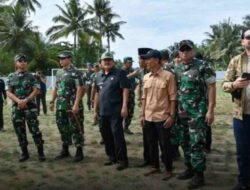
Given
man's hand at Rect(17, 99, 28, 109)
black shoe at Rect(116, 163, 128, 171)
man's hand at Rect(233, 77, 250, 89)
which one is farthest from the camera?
man's hand at Rect(17, 99, 28, 109)

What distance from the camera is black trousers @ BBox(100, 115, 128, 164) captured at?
6.78m

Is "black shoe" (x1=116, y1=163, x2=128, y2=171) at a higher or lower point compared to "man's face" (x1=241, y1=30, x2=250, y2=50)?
lower

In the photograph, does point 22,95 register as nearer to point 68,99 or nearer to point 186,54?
point 68,99

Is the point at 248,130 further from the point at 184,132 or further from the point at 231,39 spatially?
the point at 231,39

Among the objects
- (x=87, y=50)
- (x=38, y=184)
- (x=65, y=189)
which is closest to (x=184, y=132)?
(x=65, y=189)

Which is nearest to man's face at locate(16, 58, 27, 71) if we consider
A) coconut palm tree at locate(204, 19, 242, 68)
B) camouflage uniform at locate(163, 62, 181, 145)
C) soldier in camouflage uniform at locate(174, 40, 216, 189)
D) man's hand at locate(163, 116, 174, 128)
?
camouflage uniform at locate(163, 62, 181, 145)

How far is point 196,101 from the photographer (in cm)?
559

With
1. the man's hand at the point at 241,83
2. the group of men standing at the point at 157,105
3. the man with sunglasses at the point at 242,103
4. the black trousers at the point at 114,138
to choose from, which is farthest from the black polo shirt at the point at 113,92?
the man's hand at the point at 241,83

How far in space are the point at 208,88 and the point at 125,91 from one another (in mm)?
1596

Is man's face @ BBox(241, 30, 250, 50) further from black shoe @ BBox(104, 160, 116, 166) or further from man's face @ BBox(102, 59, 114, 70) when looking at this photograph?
black shoe @ BBox(104, 160, 116, 166)

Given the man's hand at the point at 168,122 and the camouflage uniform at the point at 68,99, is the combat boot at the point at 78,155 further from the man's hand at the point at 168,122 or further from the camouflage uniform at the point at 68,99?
the man's hand at the point at 168,122

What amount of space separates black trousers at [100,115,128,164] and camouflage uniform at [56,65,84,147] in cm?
54

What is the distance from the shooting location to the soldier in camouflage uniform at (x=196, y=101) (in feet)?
18.1

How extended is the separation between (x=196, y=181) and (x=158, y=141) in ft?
2.93
